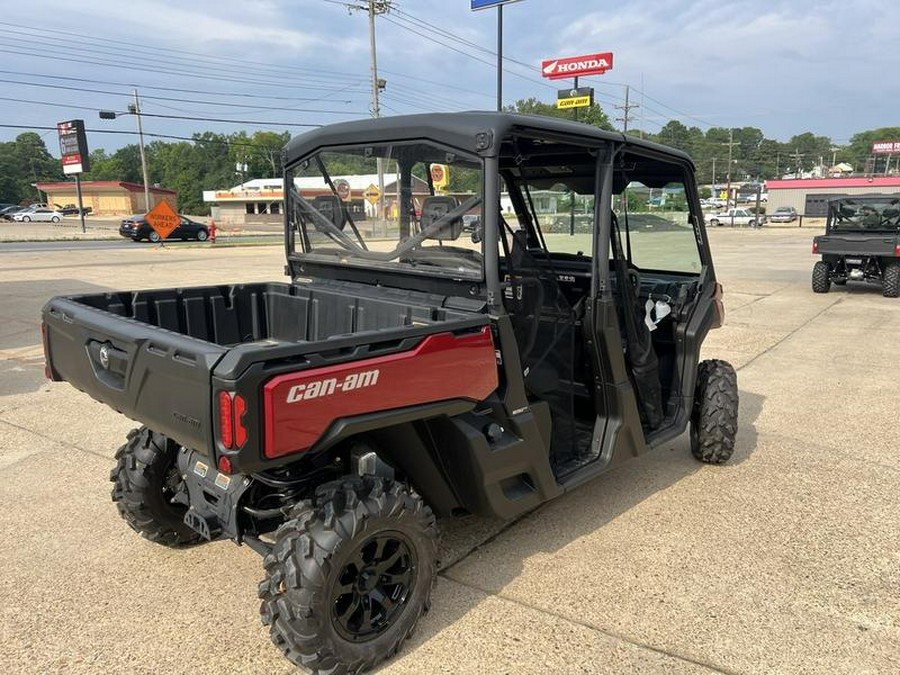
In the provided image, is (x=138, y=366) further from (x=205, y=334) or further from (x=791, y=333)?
(x=791, y=333)

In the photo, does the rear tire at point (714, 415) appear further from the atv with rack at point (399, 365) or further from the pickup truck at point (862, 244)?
the pickup truck at point (862, 244)

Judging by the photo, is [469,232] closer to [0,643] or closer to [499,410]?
[499,410]

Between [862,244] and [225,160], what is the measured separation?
102 m

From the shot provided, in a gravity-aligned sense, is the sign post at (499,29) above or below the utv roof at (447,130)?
above

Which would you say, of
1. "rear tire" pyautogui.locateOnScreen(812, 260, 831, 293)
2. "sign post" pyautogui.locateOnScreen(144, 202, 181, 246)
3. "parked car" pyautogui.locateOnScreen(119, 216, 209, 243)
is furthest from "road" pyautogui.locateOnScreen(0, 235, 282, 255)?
"rear tire" pyautogui.locateOnScreen(812, 260, 831, 293)

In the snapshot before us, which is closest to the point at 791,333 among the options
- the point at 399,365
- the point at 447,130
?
the point at 447,130

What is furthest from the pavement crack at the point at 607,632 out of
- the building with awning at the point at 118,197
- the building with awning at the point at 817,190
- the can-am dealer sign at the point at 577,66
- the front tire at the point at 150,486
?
the building with awning at the point at 118,197

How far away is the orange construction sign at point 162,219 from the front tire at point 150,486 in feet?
73.7

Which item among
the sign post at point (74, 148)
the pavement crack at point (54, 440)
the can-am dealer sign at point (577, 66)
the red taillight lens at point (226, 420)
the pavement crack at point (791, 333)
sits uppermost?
the can-am dealer sign at point (577, 66)

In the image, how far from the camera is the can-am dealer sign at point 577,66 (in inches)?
1588

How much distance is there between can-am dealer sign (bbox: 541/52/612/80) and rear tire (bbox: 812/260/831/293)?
1163 inches

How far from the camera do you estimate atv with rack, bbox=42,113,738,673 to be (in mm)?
2371

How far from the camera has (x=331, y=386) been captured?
7.50 ft

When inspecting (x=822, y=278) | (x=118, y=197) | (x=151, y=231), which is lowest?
(x=822, y=278)
